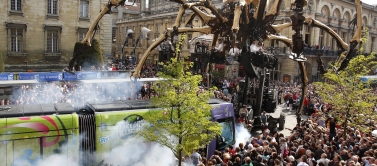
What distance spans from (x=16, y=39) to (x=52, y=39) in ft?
10.4

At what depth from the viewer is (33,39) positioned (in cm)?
3281

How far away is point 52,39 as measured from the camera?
33938 millimetres

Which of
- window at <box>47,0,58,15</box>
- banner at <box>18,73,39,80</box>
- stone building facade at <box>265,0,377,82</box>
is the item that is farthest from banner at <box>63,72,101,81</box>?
stone building facade at <box>265,0,377,82</box>

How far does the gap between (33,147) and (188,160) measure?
Result: 457 centimetres

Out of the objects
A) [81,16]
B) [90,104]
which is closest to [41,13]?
[81,16]

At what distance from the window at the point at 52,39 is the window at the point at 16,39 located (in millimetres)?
2146

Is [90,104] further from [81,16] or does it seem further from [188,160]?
[81,16]

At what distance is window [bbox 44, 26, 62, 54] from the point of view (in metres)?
33.5

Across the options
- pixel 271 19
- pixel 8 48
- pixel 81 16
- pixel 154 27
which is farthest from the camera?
pixel 154 27

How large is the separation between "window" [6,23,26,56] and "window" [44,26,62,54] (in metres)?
2.15

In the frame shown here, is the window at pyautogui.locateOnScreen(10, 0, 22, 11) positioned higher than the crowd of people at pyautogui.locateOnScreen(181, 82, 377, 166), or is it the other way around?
the window at pyautogui.locateOnScreen(10, 0, 22, 11)

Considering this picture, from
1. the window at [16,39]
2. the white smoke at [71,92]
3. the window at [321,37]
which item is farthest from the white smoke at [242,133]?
the window at [321,37]

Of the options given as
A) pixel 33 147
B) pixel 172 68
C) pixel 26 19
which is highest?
pixel 26 19

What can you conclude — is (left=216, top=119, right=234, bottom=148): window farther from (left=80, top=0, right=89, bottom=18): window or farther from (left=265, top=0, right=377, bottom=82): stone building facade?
(left=265, top=0, right=377, bottom=82): stone building facade
